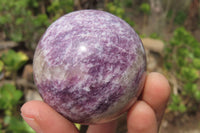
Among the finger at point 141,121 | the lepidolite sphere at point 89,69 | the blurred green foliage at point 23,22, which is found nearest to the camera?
the lepidolite sphere at point 89,69

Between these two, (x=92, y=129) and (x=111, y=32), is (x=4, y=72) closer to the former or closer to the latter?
(x=92, y=129)

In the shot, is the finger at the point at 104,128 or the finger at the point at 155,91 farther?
the finger at the point at 104,128

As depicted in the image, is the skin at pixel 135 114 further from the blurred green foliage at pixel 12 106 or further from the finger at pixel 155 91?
the blurred green foliage at pixel 12 106

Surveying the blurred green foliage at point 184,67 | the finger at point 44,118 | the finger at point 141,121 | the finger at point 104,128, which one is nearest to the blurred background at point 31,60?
the blurred green foliage at point 184,67

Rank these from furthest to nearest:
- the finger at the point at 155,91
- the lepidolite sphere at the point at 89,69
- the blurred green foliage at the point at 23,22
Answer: the blurred green foliage at the point at 23,22, the finger at the point at 155,91, the lepidolite sphere at the point at 89,69

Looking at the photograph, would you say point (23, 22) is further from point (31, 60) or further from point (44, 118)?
point (44, 118)

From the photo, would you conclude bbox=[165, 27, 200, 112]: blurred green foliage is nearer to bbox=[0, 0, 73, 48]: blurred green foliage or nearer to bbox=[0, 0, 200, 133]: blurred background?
bbox=[0, 0, 200, 133]: blurred background

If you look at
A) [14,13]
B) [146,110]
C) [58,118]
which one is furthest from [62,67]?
[14,13]
